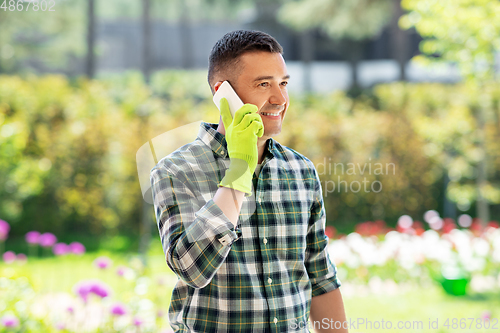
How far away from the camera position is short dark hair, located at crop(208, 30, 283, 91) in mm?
1187

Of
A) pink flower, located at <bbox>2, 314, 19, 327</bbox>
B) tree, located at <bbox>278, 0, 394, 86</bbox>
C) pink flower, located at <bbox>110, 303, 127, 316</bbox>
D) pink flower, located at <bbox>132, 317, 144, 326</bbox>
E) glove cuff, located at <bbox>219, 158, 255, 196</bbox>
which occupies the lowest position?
pink flower, located at <bbox>132, 317, 144, 326</bbox>

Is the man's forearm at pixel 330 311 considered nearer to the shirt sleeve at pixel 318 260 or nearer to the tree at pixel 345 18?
the shirt sleeve at pixel 318 260

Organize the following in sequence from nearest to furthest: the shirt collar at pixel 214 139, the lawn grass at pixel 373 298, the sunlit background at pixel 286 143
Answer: the shirt collar at pixel 214 139 < the lawn grass at pixel 373 298 < the sunlit background at pixel 286 143

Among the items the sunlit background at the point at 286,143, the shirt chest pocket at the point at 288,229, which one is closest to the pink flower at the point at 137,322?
the sunlit background at the point at 286,143

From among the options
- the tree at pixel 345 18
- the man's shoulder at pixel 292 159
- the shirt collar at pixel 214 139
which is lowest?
A: the man's shoulder at pixel 292 159

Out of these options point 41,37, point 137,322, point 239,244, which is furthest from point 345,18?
point 239,244

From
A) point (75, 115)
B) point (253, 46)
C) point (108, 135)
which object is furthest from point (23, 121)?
point (253, 46)

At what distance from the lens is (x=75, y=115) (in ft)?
16.0

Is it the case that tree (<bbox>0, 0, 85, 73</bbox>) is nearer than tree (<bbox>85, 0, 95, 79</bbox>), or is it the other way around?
tree (<bbox>0, 0, 85, 73</bbox>)

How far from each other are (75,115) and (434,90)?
4207 mm

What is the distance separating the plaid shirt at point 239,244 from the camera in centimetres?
98

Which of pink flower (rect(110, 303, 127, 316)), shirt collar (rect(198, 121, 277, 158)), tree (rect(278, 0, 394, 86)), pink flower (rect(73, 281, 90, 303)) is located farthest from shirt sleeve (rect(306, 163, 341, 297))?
tree (rect(278, 0, 394, 86))

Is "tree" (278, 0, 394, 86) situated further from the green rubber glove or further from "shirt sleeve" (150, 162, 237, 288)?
"shirt sleeve" (150, 162, 237, 288)

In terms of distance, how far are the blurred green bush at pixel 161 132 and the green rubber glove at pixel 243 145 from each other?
150 inches
